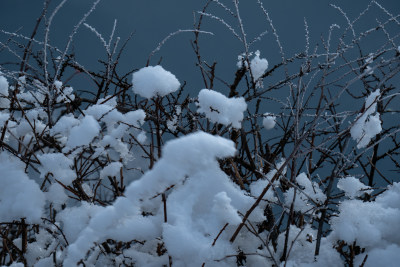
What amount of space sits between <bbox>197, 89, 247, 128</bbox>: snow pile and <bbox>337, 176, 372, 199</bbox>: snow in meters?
0.66

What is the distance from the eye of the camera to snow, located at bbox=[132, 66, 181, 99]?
1228mm

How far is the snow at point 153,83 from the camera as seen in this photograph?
123 centimetres

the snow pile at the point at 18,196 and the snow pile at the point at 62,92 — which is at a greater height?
the snow pile at the point at 62,92

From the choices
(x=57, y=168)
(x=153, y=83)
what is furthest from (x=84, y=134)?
(x=153, y=83)

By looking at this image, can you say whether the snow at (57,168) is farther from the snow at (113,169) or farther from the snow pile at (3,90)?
the snow pile at (3,90)

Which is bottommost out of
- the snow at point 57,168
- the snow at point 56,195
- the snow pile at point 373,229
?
the snow pile at point 373,229

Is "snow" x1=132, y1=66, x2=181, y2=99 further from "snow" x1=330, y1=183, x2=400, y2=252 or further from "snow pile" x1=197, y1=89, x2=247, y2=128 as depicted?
"snow" x1=330, y1=183, x2=400, y2=252

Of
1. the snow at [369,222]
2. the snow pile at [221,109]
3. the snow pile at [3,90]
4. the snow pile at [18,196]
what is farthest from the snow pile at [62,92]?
the snow at [369,222]

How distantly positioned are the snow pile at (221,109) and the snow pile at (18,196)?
81cm

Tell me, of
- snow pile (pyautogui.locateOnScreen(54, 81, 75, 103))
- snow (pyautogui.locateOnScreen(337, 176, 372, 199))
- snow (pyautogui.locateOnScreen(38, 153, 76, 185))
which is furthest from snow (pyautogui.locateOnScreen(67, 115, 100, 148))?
snow (pyautogui.locateOnScreen(337, 176, 372, 199))

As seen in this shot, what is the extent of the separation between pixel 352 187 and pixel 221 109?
2.53ft

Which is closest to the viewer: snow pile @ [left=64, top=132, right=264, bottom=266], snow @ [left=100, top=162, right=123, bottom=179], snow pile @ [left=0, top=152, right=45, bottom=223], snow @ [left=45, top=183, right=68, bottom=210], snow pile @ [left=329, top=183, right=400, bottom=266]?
snow pile @ [left=64, top=132, right=264, bottom=266]

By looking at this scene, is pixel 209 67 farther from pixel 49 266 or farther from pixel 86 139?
pixel 49 266

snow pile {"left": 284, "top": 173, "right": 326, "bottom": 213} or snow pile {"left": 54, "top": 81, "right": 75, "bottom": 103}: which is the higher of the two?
snow pile {"left": 54, "top": 81, "right": 75, "bottom": 103}
